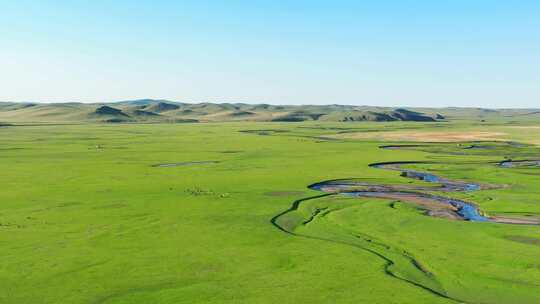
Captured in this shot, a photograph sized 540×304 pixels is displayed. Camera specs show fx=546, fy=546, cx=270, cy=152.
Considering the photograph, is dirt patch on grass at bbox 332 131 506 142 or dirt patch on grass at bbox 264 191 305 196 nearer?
dirt patch on grass at bbox 264 191 305 196

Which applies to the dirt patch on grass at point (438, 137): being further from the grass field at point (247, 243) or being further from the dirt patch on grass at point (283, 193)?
the dirt patch on grass at point (283, 193)

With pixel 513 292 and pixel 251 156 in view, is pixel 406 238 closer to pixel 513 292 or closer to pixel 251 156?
pixel 513 292

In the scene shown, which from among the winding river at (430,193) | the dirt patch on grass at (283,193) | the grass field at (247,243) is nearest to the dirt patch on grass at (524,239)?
the grass field at (247,243)

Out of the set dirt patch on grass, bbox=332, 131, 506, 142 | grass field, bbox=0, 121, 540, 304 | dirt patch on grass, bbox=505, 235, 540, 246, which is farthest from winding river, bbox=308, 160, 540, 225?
dirt patch on grass, bbox=332, 131, 506, 142

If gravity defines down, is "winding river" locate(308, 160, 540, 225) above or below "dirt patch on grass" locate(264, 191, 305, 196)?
below

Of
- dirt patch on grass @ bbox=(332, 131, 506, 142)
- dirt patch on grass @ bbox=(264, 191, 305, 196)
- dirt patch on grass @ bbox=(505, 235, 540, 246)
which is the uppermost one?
dirt patch on grass @ bbox=(332, 131, 506, 142)

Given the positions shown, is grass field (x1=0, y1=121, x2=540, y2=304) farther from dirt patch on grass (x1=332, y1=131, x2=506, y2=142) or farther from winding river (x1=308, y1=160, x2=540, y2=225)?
dirt patch on grass (x1=332, y1=131, x2=506, y2=142)

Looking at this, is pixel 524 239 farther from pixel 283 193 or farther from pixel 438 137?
pixel 438 137

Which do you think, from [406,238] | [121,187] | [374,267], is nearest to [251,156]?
[121,187]
